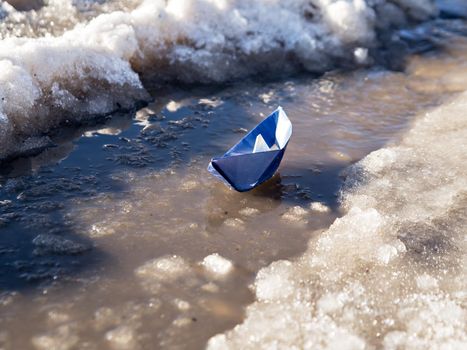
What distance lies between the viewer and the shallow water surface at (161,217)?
7.11ft

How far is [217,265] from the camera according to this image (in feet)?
8.02

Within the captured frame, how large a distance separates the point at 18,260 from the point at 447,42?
469cm

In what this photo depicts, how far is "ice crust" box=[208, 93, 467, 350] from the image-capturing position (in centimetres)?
213

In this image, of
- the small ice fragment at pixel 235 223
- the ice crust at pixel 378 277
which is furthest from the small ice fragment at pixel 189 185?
the ice crust at pixel 378 277

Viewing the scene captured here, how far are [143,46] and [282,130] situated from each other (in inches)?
70.0

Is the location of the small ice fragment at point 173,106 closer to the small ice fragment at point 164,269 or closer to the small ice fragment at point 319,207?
the small ice fragment at point 319,207

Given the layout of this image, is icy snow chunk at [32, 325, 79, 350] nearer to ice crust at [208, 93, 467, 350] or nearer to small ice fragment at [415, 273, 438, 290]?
ice crust at [208, 93, 467, 350]

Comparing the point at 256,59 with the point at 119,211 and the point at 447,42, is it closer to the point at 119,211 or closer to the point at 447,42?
the point at 447,42

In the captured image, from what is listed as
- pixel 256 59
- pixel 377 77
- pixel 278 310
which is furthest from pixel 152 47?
pixel 278 310

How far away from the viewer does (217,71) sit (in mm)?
4457

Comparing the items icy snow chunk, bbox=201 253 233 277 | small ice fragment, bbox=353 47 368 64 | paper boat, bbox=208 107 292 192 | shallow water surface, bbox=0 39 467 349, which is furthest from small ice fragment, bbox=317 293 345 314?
small ice fragment, bbox=353 47 368 64

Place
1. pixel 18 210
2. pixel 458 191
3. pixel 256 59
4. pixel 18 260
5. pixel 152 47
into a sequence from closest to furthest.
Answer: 1. pixel 18 260
2. pixel 18 210
3. pixel 458 191
4. pixel 152 47
5. pixel 256 59

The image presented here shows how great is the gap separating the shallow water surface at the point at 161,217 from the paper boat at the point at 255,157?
11 centimetres

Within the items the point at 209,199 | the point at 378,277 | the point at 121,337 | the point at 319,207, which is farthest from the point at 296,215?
the point at 121,337
